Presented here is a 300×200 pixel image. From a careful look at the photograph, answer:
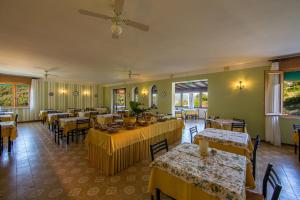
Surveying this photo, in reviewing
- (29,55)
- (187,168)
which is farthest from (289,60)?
(29,55)

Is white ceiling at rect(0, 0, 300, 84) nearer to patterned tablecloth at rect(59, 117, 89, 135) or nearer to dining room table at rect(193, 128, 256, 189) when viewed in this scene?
dining room table at rect(193, 128, 256, 189)

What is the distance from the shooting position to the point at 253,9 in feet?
6.95

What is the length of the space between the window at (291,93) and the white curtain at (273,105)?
1.26ft

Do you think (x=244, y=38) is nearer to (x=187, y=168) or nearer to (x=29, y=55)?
(x=187, y=168)

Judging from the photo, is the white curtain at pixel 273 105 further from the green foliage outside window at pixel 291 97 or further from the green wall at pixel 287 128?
the green foliage outside window at pixel 291 97

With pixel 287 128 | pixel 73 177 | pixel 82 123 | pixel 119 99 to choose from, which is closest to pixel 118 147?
pixel 73 177

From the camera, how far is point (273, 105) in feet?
15.4

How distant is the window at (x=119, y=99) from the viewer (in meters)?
10.8

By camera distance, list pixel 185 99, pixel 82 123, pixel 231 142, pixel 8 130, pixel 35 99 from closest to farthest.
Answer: pixel 231 142 → pixel 8 130 → pixel 82 123 → pixel 35 99 → pixel 185 99

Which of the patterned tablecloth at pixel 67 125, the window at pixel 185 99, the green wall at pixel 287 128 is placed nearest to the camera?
the green wall at pixel 287 128

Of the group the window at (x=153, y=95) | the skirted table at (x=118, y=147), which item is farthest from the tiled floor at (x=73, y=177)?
the window at (x=153, y=95)

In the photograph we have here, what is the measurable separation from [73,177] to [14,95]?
9.00 metres

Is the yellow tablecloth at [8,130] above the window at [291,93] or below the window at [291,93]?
below

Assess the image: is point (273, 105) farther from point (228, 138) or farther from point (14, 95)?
point (14, 95)
